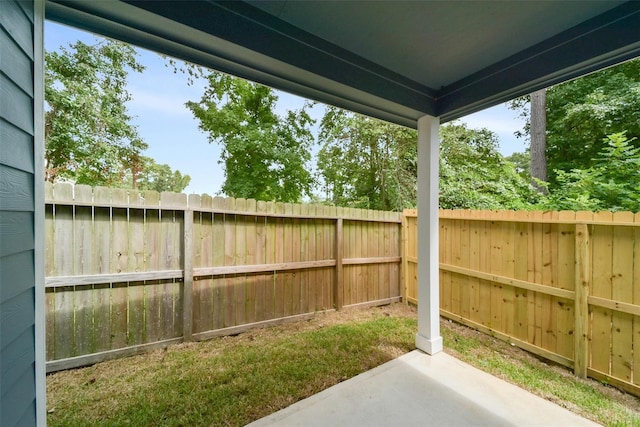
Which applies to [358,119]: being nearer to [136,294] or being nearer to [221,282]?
[221,282]

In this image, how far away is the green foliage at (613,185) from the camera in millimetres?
3387

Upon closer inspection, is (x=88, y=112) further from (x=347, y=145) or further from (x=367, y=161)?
(x=367, y=161)

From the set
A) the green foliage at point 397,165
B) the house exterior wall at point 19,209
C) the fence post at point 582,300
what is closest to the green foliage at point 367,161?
the green foliage at point 397,165

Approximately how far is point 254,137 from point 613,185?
705cm

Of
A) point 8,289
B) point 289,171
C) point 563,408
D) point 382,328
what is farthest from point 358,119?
point 8,289

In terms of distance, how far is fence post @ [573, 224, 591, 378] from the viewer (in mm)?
2150

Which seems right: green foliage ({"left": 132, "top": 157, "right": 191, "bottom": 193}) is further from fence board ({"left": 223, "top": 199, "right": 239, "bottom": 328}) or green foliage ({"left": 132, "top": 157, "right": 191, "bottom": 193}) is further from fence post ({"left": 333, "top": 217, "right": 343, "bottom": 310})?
fence post ({"left": 333, "top": 217, "right": 343, "bottom": 310})

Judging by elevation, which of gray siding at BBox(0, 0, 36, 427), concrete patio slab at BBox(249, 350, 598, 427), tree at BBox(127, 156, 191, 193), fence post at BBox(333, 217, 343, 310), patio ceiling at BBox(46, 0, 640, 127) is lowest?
concrete patio slab at BBox(249, 350, 598, 427)

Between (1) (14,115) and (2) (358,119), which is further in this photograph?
(2) (358,119)

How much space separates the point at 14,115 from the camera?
0.78 meters

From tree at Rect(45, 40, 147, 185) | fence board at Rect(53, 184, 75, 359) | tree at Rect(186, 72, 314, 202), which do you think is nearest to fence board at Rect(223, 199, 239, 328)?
fence board at Rect(53, 184, 75, 359)

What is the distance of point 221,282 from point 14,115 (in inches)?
94.8

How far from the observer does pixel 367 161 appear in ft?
23.3

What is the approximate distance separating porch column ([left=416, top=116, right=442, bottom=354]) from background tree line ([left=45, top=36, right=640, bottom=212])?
276cm
